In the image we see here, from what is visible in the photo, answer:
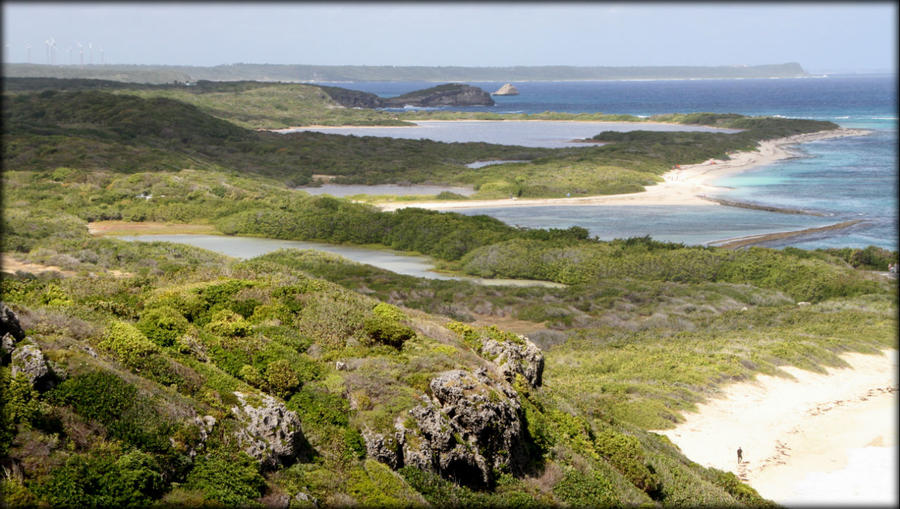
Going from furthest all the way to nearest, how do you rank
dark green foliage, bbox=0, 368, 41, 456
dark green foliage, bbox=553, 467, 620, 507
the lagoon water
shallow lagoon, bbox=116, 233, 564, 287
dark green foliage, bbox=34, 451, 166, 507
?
the lagoon water < shallow lagoon, bbox=116, 233, 564, 287 < dark green foliage, bbox=553, 467, 620, 507 < dark green foliage, bbox=0, 368, 41, 456 < dark green foliage, bbox=34, 451, 166, 507

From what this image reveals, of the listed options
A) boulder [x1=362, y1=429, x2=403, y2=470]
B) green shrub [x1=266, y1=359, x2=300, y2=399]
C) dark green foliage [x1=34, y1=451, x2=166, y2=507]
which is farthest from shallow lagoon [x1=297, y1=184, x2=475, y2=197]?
dark green foliage [x1=34, y1=451, x2=166, y2=507]

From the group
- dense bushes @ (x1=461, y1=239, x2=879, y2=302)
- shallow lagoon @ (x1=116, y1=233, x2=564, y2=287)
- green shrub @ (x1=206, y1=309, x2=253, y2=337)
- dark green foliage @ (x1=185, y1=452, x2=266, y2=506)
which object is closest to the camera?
dark green foliage @ (x1=185, y1=452, x2=266, y2=506)

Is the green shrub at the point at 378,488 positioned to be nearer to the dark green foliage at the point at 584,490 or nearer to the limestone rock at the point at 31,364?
the dark green foliage at the point at 584,490

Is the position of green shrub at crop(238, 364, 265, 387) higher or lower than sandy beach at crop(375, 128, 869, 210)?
higher

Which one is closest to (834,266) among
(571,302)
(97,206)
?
(571,302)

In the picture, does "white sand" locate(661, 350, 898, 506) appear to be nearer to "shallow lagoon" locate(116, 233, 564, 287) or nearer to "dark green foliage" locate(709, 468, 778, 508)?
"dark green foliage" locate(709, 468, 778, 508)

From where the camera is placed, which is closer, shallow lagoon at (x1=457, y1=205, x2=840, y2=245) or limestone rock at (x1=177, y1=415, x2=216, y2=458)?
limestone rock at (x1=177, y1=415, x2=216, y2=458)

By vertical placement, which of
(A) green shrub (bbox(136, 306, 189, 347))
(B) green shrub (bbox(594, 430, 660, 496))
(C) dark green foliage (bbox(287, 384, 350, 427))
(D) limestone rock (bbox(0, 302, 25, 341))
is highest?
(D) limestone rock (bbox(0, 302, 25, 341))
